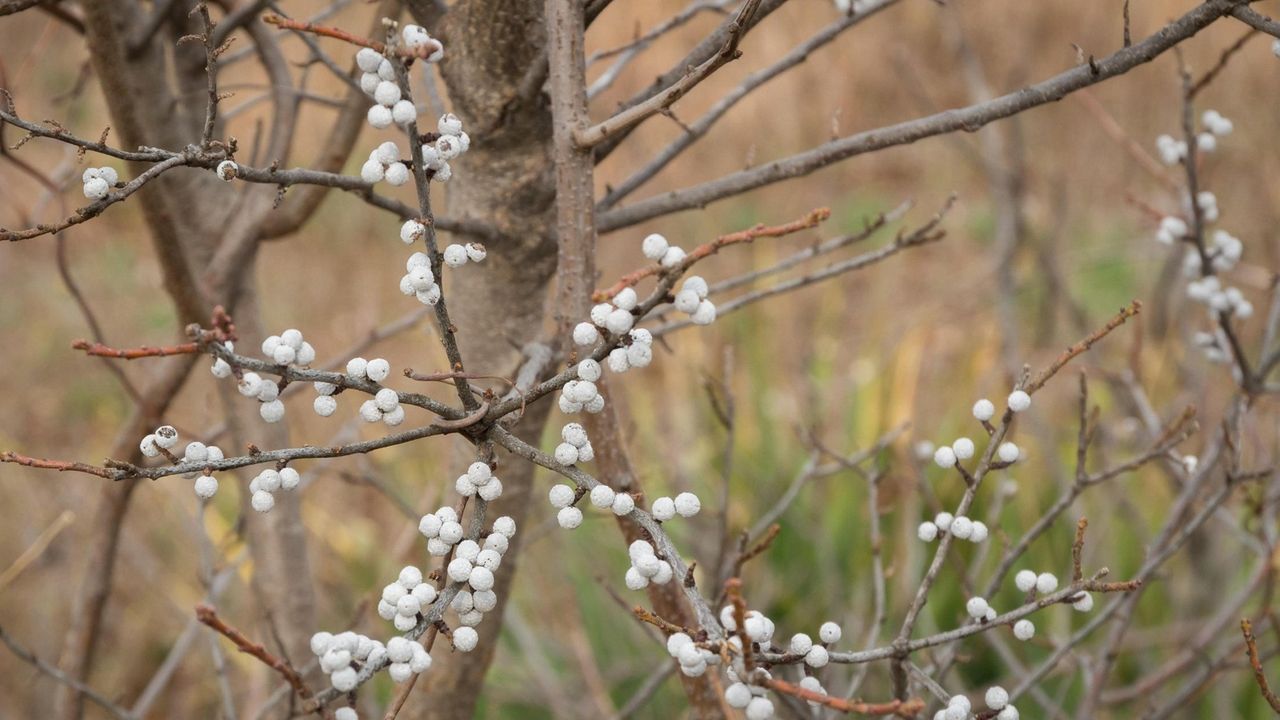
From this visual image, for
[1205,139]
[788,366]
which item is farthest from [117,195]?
[788,366]

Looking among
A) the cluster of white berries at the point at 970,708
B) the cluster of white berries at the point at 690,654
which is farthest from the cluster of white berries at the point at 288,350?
the cluster of white berries at the point at 970,708

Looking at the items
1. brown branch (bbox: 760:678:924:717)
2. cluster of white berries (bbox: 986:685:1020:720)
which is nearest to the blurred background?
cluster of white berries (bbox: 986:685:1020:720)

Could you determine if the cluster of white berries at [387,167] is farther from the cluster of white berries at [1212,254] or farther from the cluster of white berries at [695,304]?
the cluster of white berries at [1212,254]

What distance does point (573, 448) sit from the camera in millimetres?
845

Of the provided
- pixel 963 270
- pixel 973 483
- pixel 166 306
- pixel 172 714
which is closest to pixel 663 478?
pixel 172 714

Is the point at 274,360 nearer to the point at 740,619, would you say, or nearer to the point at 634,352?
the point at 634,352

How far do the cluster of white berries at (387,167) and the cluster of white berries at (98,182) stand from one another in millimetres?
189

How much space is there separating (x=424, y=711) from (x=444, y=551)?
0.63 m

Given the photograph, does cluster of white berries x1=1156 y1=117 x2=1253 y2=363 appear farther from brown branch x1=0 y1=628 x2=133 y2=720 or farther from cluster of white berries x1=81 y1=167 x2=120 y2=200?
brown branch x1=0 y1=628 x2=133 y2=720

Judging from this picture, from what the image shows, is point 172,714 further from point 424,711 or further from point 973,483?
point 973,483

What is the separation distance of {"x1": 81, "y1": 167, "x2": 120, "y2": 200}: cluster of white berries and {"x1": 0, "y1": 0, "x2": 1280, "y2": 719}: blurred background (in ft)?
1.47

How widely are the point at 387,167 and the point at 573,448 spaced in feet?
0.86

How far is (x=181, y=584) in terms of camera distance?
10.8ft

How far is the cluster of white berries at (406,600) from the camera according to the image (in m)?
0.79
